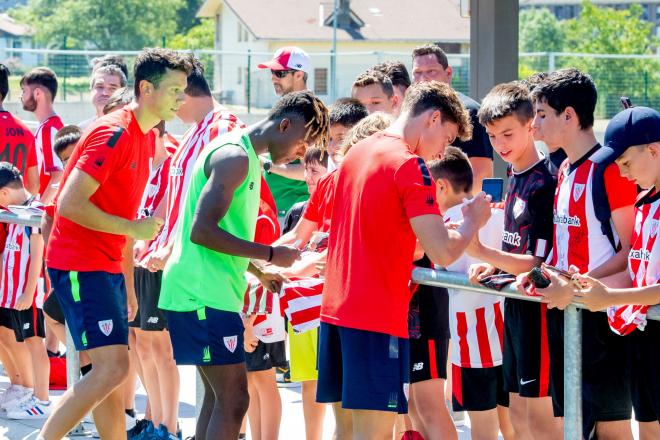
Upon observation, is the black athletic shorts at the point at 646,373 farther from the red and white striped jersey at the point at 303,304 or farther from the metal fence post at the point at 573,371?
the red and white striped jersey at the point at 303,304

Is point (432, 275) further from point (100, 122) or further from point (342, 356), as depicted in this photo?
point (100, 122)

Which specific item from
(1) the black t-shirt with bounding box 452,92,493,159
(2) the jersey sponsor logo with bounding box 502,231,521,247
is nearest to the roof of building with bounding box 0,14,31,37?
(1) the black t-shirt with bounding box 452,92,493,159

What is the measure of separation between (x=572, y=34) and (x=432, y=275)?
67945 mm

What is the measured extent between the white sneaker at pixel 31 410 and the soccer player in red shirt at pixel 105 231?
172 centimetres

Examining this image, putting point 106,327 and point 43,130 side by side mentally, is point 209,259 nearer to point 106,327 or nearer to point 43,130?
point 106,327

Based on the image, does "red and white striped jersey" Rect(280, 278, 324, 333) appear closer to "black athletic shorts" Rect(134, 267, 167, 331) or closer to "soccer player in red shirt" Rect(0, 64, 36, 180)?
"black athletic shorts" Rect(134, 267, 167, 331)

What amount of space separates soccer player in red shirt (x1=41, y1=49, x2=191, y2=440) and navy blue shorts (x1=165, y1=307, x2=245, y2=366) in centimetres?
59

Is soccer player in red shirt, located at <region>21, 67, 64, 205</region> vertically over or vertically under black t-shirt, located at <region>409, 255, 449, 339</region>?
Answer: over

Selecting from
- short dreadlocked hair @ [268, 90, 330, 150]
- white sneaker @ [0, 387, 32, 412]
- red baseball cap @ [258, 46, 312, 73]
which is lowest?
white sneaker @ [0, 387, 32, 412]

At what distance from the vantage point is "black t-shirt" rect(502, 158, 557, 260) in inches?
190

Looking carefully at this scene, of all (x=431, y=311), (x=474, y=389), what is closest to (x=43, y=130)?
(x=431, y=311)

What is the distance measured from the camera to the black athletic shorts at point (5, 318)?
7.50 metres

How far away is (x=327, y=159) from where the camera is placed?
250 inches

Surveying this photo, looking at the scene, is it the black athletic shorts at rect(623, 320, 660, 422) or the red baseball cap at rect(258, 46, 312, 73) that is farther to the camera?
the red baseball cap at rect(258, 46, 312, 73)
